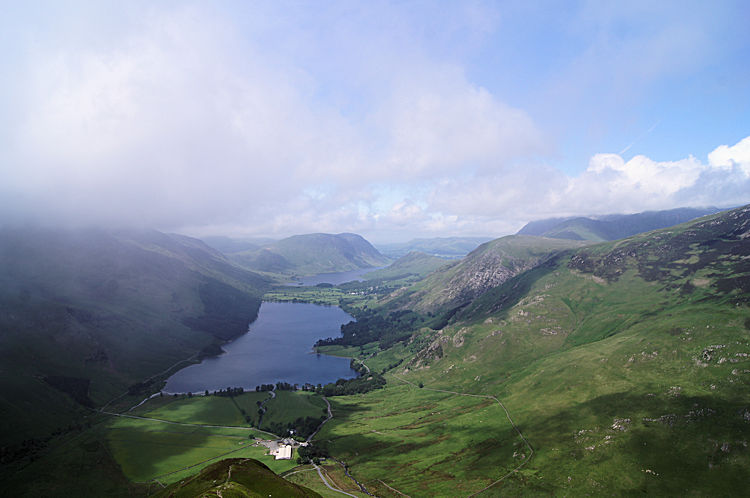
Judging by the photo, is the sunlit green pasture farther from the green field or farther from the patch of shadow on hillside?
the green field

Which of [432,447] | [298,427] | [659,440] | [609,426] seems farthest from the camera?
[298,427]

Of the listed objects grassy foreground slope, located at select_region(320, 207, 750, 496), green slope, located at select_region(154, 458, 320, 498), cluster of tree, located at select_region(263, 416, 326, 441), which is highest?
green slope, located at select_region(154, 458, 320, 498)

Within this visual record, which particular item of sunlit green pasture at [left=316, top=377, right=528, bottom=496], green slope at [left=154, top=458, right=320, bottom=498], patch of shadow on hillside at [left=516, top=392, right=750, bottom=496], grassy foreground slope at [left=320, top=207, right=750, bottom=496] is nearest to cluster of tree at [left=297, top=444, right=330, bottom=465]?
sunlit green pasture at [left=316, top=377, right=528, bottom=496]

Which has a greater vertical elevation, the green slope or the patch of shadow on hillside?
the green slope

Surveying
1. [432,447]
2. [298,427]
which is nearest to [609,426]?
[432,447]

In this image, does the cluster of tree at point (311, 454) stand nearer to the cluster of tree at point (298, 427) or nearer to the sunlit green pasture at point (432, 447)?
the sunlit green pasture at point (432, 447)

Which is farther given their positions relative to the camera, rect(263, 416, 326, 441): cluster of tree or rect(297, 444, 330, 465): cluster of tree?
rect(263, 416, 326, 441): cluster of tree

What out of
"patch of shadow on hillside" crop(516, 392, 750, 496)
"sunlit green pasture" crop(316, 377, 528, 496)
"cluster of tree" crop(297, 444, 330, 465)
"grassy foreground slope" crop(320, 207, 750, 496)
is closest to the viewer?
"patch of shadow on hillside" crop(516, 392, 750, 496)

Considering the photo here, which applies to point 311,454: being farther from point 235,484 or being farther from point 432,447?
point 235,484
